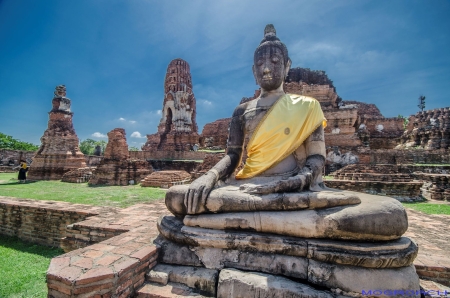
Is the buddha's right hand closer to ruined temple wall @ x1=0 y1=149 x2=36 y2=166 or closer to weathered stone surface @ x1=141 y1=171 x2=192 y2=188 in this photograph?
weathered stone surface @ x1=141 y1=171 x2=192 y2=188

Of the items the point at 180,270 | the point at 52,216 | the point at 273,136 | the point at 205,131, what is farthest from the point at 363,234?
the point at 205,131

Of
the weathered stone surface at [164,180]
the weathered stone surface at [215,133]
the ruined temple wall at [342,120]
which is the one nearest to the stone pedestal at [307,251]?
the weathered stone surface at [164,180]

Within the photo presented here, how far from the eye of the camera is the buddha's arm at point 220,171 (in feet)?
7.90

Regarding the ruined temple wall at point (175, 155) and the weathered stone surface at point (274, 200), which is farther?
the ruined temple wall at point (175, 155)

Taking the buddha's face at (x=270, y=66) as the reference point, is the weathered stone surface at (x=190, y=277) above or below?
below

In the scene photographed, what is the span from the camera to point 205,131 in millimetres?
36500

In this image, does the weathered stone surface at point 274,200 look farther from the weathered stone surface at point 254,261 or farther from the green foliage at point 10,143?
the green foliage at point 10,143

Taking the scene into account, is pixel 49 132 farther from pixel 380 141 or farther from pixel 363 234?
pixel 380 141

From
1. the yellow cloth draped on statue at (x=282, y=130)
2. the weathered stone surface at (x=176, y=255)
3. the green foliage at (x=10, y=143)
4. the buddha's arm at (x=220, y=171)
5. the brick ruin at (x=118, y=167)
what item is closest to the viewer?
the weathered stone surface at (x=176, y=255)

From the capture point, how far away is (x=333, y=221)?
198 centimetres

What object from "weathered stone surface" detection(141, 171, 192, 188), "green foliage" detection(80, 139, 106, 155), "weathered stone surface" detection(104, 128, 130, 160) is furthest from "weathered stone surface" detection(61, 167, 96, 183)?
"green foliage" detection(80, 139, 106, 155)

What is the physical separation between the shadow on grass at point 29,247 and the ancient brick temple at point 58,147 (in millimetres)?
10235

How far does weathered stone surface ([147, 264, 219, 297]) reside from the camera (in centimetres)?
208

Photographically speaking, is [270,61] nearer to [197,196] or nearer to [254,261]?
[197,196]
